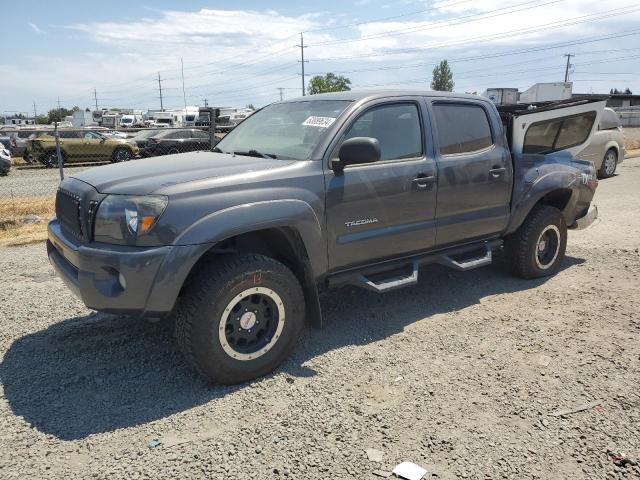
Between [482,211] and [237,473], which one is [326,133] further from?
[237,473]

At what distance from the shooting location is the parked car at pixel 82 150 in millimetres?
19906

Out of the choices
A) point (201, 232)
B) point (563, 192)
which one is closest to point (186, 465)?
point (201, 232)

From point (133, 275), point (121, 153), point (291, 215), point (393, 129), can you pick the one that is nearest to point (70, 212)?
point (133, 275)

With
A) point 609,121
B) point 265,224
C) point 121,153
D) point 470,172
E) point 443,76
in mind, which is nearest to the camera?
point 265,224

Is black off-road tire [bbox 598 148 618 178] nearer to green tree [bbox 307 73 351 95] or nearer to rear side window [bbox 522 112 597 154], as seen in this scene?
rear side window [bbox 522 112 597 154]

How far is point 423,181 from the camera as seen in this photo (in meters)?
4.33

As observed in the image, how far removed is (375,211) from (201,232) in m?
1.44

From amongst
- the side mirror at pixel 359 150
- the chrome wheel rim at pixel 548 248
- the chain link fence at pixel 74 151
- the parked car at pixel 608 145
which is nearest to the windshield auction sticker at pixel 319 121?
the side mirror at pixel 359 150

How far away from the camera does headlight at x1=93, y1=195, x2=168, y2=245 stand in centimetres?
316

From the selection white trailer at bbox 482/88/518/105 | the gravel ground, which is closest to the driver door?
the gravel ground

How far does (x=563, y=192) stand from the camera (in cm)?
578

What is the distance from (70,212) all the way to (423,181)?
2.68 meters

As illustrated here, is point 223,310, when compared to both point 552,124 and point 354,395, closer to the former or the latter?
point 354,395

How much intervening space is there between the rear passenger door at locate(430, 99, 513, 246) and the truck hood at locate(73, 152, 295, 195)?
5.03 ft
